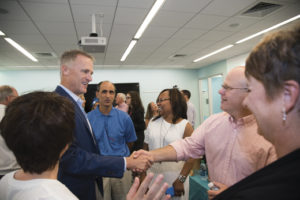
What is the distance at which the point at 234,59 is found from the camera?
757cm

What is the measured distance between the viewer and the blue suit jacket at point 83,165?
4.38 feet

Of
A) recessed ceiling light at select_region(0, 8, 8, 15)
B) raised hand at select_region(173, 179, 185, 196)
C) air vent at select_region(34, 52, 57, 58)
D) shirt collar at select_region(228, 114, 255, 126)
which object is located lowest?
raised hand at select_region(173, 179, 185, 196)

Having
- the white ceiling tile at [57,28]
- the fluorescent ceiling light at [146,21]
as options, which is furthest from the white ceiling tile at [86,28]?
the fluorescent ceiling light at [146,21]

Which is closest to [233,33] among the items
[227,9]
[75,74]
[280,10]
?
[280,10]

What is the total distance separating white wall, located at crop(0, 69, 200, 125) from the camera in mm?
8055

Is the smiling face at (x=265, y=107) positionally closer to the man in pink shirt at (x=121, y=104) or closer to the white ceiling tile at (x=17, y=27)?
the man in pink shirt at (x=121, y=104)

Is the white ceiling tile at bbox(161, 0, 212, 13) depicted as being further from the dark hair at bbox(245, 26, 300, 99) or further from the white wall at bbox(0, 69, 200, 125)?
the white wall at bbox(0, 69, 200, 125)

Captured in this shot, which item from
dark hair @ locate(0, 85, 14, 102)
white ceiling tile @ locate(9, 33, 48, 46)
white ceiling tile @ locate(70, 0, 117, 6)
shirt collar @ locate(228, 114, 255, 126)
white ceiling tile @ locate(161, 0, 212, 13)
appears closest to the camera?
shirt collar @ locate(228, 114, 255, 126)

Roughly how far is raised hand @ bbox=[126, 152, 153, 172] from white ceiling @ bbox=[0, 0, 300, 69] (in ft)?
7.98

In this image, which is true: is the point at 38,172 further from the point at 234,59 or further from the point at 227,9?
the point at 234,59

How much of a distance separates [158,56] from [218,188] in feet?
19.8

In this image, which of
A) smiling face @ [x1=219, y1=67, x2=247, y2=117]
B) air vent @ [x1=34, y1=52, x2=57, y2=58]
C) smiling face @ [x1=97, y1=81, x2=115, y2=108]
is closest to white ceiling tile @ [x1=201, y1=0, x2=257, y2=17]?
smiling face @ [x1=97, y1=81, x2=115, y2=108]

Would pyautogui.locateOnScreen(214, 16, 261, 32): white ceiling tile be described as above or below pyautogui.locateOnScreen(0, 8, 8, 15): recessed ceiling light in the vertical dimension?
below

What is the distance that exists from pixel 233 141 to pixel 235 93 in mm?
314
